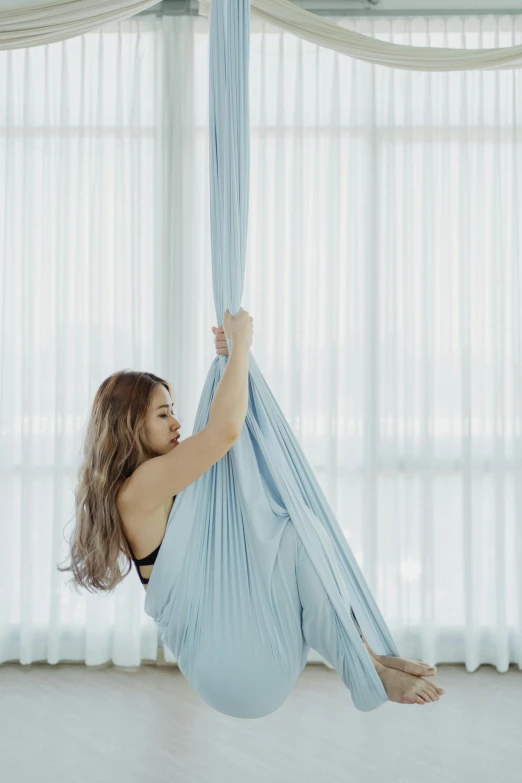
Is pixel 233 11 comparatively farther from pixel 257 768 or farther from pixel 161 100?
pixel 257 768

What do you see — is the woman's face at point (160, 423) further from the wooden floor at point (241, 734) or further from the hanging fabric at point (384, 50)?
the hanging fabric at point (384, 50)

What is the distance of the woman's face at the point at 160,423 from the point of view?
59.6 inches

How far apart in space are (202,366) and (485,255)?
115cm

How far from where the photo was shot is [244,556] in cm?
143

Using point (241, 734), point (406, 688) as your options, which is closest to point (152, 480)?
point (406, 688)

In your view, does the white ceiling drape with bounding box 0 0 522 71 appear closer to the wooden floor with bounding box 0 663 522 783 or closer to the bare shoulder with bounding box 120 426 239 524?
the bare shoulder with bounding box 120 426 239 524

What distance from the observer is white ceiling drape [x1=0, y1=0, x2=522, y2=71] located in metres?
1.86

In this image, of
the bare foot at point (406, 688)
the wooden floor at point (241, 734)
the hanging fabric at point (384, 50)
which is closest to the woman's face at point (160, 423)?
the bare foot at point (406, 688)

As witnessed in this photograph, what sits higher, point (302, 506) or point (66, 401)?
point (66, 401)

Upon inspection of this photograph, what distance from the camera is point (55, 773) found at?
1.97 metres

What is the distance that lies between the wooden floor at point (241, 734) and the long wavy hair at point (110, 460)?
84 cm

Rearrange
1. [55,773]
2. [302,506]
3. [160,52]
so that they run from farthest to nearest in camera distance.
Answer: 1. [160,52]
2. [55,773]
3. [302,506]

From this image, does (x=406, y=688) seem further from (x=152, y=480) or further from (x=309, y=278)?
(x=309, y=278)

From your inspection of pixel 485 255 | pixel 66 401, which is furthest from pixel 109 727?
pixel 485 255
